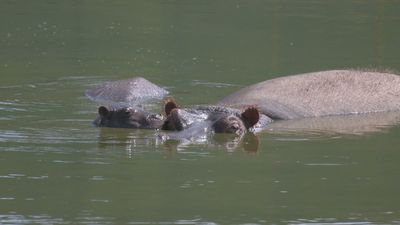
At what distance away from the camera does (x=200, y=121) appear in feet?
33.2

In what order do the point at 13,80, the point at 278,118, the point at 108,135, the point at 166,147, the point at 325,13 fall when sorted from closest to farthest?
the point at 166,147
the point at 108,135
the point at 278,118
the point at 13,80
the point at 325,13

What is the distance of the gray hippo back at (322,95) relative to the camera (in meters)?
11.5

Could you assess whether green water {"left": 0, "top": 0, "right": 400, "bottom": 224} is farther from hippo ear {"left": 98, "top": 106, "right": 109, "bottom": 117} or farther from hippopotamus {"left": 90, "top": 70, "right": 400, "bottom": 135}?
hippopotamus {"left": 90, "top": 70, "right": 400, "bottom": 135}

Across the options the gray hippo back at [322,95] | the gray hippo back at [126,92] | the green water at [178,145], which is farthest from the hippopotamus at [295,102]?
the gray hippo back at [126,92]

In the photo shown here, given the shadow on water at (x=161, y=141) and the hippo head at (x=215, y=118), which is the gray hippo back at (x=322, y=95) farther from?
the shadow on water at (x=161, y=141)

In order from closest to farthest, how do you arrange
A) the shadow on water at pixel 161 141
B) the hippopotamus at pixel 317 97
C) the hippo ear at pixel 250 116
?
the shadow on water at pixel 161 141 < the hippo ear at pixel 250 116 < the hippopotamus at pixel 317 97

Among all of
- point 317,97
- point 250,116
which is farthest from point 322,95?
point 250,116

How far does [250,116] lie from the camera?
10.3m

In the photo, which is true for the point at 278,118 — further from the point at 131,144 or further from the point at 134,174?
the point at 134,174

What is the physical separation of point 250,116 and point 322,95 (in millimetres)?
1740

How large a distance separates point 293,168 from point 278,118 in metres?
2.71

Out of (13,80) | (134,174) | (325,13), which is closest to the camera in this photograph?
(134,174)

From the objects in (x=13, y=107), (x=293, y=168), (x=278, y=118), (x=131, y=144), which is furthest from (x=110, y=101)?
(x=293, y=168)

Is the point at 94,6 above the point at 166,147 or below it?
above
